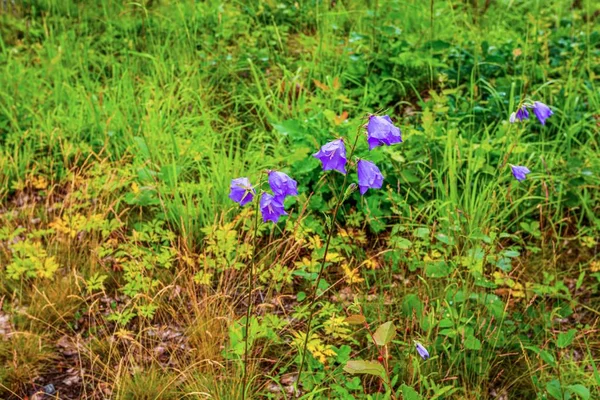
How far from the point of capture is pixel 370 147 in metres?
1.75

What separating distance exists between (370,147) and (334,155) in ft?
0.34

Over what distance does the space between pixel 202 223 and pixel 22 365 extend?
43.3 inches

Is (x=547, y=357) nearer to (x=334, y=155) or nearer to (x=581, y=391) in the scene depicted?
(x=581, y=391)

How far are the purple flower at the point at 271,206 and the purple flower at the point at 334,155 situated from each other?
17cm

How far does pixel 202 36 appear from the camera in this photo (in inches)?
190

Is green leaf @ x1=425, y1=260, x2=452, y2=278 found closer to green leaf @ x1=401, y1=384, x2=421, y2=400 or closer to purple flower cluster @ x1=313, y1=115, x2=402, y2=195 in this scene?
green leaf @ x1=401, y1=384, x2=421, y2=400

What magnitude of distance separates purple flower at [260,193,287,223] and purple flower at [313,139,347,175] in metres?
0.17

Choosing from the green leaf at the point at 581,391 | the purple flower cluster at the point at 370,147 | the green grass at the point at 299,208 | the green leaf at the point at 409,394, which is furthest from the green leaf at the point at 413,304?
the purple flower cluster at the point at 370,147

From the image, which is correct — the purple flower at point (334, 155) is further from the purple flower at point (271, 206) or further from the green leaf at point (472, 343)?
the green leaf at point (472, 343)

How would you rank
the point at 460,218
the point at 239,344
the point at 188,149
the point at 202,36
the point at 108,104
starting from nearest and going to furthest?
the point at 239,344 → the point at 460,218 → the point at 188,149 → the point at 108,104 → the point at 202,36

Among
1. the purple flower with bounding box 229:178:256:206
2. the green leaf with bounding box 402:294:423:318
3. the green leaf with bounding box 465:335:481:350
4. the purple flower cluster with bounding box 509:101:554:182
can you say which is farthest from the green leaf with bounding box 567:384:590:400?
the purple flower with bounding box 229:178:256:206

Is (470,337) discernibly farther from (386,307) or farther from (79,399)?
(79,399)

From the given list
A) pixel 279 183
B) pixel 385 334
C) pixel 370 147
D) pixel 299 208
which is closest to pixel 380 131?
pixel 370 147

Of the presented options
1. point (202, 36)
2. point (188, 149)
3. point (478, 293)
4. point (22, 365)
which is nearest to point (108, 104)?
point (188, 149)
